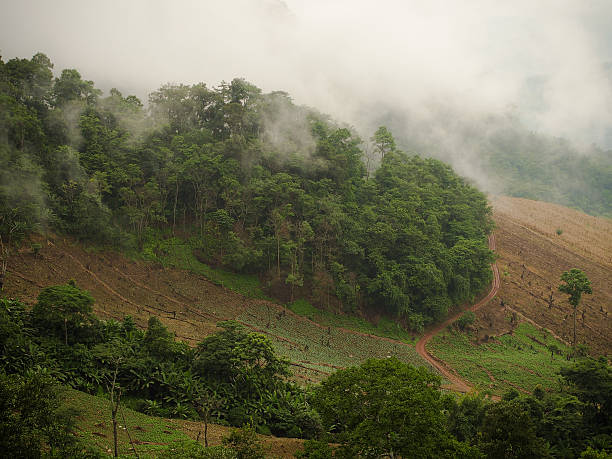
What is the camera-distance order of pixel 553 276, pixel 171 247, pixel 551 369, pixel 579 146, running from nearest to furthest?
pixel 551 369 < pixel 171 247 < pixel 553 276 < pixel 579 146

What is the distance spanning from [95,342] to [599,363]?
22.5m

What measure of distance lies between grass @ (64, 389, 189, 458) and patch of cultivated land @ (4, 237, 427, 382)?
7.42 m

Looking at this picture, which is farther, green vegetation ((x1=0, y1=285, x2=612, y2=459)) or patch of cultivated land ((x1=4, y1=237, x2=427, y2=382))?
patch of cultivated land ((x1=4, y1=237, x2=427, y2=382))

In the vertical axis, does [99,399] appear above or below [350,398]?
below

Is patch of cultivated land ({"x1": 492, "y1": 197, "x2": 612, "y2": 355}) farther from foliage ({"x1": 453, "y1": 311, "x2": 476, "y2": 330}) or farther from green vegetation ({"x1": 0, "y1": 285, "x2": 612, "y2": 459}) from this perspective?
green vegetation ({"x1": 0, "y1": 285, "x2": 612, "y2": 459})

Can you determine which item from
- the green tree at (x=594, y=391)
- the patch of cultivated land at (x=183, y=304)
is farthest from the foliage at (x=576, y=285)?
the green tree at (x=594, y=391)

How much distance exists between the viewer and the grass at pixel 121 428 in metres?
12.8

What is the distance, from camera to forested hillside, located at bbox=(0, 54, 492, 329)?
3047 cm

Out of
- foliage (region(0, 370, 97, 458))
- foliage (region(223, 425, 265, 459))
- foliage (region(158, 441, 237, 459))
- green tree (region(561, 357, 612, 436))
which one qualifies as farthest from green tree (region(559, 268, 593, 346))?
foliage (region(0, 370, 97, 458))

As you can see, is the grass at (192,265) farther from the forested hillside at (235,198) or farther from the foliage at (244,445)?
the foliage at (244,445)

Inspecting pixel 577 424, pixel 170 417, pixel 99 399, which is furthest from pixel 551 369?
pixel 99 399

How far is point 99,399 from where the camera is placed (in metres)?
15.5

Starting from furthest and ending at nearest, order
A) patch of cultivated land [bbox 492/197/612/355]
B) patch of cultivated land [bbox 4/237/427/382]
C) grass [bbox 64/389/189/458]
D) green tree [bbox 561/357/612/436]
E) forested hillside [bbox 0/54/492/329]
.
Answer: patch of cultivated land [bbox 492/197/612/355] → forested hillside [bbox 0/54/492/329] → patch of cultivated land [bbox 4/237/427/382] → green tree [bbox 561/357/612/436] → grass [bbox 64/389/189/458]

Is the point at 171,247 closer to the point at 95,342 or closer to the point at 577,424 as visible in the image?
the point at 95,342
